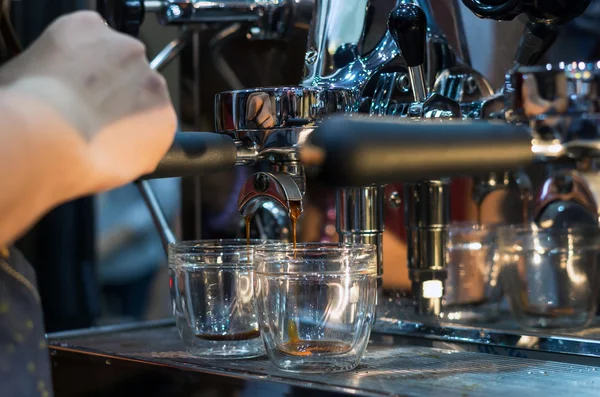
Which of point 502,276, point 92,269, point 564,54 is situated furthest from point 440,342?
point 92,269

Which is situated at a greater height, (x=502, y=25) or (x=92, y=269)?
(x=502, y=25)

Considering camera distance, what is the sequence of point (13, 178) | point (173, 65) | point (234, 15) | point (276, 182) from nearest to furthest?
1. point (13, 178)
2. point (276, 182)
3. point (234, 15)
4. point (173, 65)

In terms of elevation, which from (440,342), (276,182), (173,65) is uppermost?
(173,65)

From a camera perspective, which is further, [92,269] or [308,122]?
[92,269]

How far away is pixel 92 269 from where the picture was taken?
105 centimetres

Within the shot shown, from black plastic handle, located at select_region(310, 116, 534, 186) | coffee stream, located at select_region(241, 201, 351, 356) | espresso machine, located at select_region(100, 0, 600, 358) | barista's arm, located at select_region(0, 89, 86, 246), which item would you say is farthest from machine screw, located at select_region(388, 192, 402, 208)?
barista's arm, located at select_region(0, 89, 86, 246)

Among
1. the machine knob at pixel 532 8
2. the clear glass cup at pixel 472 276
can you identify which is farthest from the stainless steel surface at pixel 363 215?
the machine knob at pixel 532 8

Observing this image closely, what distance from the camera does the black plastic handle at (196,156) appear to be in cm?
47

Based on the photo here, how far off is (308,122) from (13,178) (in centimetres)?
29

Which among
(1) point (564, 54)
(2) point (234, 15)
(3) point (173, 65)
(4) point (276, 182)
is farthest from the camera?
(3) point (173, 65)

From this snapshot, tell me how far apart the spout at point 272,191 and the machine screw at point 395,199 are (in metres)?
0.21

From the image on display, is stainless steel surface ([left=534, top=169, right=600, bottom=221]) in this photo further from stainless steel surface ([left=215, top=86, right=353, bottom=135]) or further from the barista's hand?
the barista's hand

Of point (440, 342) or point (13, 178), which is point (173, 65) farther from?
point (13, 178)

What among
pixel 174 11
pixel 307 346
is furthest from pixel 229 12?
pixel 307 346
